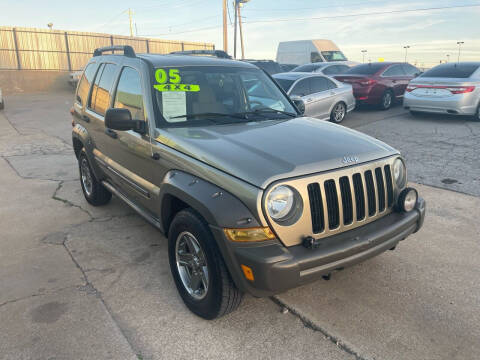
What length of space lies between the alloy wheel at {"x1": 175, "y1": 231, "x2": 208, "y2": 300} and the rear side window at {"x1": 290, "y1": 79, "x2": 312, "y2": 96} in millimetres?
7321

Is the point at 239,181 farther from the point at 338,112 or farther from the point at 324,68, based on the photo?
the point at 324,68

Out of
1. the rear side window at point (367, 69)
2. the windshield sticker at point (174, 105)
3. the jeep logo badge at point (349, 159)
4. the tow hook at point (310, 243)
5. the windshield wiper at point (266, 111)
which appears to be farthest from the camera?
the rear side window at point (367, 69)

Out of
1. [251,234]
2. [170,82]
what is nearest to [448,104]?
[170,82]

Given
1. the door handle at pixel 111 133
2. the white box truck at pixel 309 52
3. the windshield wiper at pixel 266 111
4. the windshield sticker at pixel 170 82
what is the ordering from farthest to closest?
the white box truck at pixel 309 52, the door handle at pixel 111 133, the windshield wiper at pixel 266 111, the windshield sticker at pixel 170 82

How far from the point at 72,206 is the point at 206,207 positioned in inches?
138

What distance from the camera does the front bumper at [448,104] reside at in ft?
32.3

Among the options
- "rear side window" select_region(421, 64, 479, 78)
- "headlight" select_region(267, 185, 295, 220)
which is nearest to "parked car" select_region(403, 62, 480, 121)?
"rear side window" select_region(421, 64, 479, 78)

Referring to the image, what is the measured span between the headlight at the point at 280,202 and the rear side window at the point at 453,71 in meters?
9.62

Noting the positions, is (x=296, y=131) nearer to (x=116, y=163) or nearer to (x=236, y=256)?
(x=236, y=256)

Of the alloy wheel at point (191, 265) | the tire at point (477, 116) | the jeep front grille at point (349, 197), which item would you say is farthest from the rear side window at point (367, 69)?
the alloy wheel at point (191, 265)

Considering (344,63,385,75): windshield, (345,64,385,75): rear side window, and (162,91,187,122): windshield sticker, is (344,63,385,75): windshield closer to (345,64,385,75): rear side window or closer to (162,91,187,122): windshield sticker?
(345,64,385,75): rear side window

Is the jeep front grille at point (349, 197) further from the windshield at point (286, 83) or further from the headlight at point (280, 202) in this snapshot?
the windshield at point (286, 83)

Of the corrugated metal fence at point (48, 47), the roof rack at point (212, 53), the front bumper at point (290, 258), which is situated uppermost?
the corrugated metal fence at point (48, 47)

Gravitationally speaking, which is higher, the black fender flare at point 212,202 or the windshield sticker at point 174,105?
the windshield sticker at point 174,105
